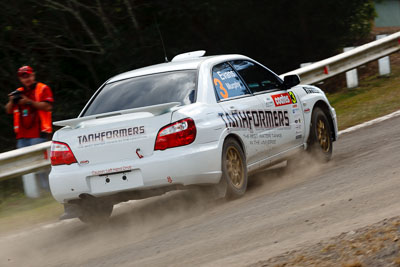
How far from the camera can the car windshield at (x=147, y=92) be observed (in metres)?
7.43

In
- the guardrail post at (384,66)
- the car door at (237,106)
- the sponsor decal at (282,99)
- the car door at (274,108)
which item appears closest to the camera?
the car door at (237,106)

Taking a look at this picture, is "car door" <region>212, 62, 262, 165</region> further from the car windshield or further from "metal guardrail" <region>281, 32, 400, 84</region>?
"metal guardrail" <region>281, 32, 400, 84</region>

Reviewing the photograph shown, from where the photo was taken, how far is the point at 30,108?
10.4m

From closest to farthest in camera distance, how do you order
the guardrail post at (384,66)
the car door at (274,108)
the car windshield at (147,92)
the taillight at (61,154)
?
1. the taillight at (61,154)
2. the car windshield at (147,92)
3. the car door at (274,108)
4. the guardrail post at (384,66)

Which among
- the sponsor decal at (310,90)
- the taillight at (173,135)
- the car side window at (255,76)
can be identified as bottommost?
the sponsor decal at (310,90)

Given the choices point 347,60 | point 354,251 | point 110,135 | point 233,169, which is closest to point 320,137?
point 233,169

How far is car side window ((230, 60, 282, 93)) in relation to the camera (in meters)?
8.38

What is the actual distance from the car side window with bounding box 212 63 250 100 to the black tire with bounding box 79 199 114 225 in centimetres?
164

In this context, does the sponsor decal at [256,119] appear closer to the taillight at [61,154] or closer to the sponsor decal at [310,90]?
the sponsor decal at [310,90]

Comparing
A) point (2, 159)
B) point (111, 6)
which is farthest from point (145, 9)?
point (2, 159)

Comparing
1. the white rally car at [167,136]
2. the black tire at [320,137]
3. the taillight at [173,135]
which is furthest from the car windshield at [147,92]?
the black tire at [320,137]

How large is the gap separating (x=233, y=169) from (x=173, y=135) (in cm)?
89

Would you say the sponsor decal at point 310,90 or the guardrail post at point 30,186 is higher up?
the sponsor decal at point 310,90

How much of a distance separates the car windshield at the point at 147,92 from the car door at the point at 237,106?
341 mm
